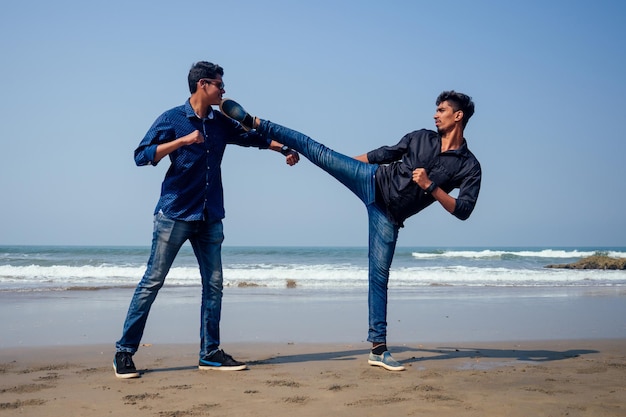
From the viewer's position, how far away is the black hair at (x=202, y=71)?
4656 mm

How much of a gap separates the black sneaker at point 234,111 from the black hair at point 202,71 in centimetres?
21

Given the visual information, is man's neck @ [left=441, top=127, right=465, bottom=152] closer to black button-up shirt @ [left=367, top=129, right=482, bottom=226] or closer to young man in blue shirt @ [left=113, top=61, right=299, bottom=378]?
black button-up shirt @ [left=367, top=129, right=482, bottom=226]

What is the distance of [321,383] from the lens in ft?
Answer: 13.4

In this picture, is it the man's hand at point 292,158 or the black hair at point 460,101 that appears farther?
the man's hand at point 292,158

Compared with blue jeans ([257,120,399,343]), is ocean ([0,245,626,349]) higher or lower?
lower

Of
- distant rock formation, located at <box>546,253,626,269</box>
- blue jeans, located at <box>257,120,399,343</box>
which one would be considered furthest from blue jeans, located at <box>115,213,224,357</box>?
distant rock formation, located at <box>546,253,626,269</box>

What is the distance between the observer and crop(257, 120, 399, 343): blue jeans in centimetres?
482

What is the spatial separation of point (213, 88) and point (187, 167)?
2.08 feet

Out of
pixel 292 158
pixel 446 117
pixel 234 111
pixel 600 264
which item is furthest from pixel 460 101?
pixel 600 264

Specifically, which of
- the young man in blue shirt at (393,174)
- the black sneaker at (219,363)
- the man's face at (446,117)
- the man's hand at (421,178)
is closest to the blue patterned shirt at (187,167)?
the young man in blue shirt at (393,174)

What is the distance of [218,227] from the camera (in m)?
4.76

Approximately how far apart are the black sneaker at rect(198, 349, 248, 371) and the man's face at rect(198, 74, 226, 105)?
1.87 m

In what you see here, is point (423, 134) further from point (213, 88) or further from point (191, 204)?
point (191, 204)

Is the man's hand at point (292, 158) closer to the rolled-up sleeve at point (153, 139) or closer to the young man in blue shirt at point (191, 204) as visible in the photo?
the young man in blue shirt at point (191, 204)
